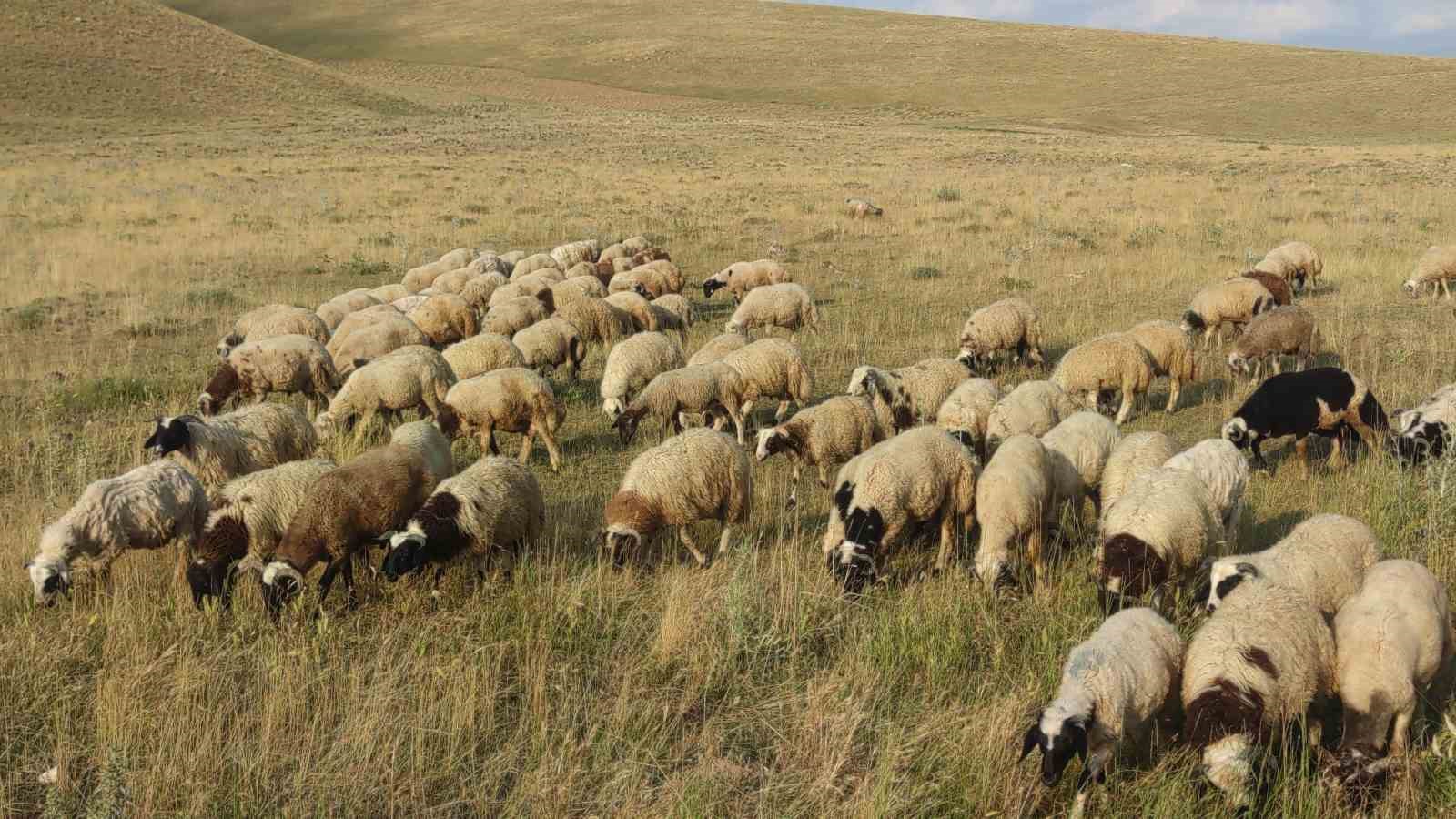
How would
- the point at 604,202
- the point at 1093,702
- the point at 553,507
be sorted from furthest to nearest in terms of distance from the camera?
the point at 604,202 → the point at 553,507 → the point at 1093,702

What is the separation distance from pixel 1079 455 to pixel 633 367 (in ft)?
18.2

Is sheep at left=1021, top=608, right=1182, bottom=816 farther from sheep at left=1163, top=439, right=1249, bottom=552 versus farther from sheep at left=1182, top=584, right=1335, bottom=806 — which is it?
sheep at left=1163, top=439, right=1249, bottom=552

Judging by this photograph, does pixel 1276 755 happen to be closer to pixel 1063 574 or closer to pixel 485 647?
pixel 1063 574

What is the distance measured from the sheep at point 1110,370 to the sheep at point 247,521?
8187mm

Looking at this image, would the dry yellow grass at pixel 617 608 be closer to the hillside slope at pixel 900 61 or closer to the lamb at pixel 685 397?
the lamb at pixel 685 397

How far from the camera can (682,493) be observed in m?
7.38

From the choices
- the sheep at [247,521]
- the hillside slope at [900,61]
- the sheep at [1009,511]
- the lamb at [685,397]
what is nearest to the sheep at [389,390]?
the lamb at [685,397]

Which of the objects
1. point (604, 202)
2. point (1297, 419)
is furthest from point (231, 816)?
point (604, 202)

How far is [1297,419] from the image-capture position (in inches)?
357

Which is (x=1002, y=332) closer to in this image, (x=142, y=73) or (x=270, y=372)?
(x=270, y=372)

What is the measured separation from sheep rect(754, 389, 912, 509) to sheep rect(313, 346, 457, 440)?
12.4 ft

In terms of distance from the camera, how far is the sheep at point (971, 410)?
31.7 ft

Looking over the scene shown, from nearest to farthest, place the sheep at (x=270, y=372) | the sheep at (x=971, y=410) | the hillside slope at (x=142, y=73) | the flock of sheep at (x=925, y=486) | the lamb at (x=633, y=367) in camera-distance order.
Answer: the flock of sheep at (x=925, y=486)
the sheep at (x=971, y=410)
the sheep at (x=270, y=372)
the lamb at (x=633, y=367)
the hillside slope at (x=142, y=73)

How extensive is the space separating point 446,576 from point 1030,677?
400cm
